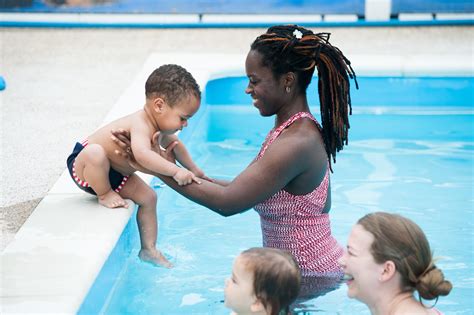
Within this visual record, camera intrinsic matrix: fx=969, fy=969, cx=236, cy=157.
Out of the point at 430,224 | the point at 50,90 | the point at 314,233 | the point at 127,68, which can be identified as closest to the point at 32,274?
the point at 314,233

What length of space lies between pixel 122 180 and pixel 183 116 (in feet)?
1.46

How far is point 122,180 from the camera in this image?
4312 mm

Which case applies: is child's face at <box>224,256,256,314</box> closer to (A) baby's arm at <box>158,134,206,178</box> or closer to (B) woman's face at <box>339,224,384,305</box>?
(B) woman's face at <box>339,224,384,305</box>

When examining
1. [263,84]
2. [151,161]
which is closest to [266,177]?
[263,84]

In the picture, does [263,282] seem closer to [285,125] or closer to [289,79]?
[285,125]

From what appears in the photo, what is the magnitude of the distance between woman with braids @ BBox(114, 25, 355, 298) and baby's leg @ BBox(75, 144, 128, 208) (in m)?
0.42

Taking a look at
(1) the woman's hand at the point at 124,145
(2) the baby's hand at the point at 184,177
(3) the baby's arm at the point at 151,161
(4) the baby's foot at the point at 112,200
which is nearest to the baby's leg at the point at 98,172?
(4) the baby's foot at the point at 112,200

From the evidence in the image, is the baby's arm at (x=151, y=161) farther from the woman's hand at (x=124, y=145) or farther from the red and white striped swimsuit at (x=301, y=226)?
the red and white striped swimsuit at (x=301, y=226)

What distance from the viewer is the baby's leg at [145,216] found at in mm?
4301

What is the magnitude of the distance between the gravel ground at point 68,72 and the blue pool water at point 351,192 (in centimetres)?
53

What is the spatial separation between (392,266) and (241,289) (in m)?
0.50

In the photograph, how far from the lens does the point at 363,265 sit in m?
3.05

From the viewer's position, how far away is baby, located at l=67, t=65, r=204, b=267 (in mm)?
3962

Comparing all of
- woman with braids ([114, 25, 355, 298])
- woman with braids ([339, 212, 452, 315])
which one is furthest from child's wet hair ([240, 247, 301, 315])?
woman with braids ([114, 25, 355, 298])
